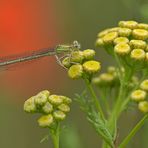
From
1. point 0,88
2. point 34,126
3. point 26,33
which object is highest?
point 26,33

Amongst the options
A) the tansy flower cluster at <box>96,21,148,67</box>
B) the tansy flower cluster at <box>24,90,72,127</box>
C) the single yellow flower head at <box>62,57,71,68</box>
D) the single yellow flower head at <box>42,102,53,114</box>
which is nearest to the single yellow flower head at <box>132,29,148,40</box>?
the tansy flower cluster at <box>96,21,148,67</box>

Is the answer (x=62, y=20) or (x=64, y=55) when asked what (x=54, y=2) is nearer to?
(x=62, y=20)

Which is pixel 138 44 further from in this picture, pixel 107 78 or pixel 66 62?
pixel 107 78

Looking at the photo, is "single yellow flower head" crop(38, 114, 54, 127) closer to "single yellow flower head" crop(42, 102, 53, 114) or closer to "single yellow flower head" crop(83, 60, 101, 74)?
"single yellow flower head" crop(42, 102, 53, 114)

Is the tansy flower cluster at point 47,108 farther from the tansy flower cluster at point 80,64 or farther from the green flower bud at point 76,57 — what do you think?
the green flower bud at point 76,57

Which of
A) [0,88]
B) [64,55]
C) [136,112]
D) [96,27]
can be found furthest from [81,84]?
[64,55]

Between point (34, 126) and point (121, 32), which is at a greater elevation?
point (121, 32)
